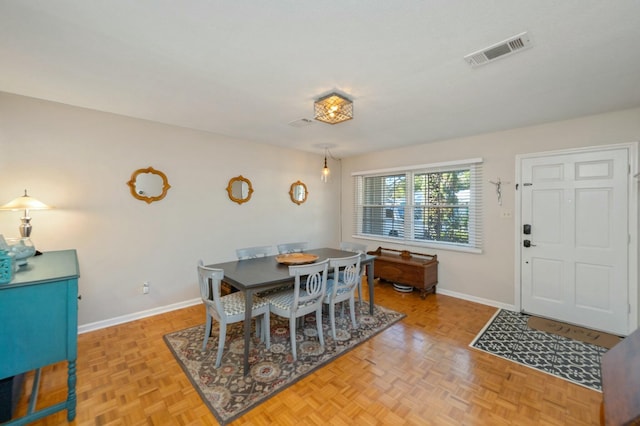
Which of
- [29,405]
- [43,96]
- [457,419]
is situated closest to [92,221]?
[43,96]

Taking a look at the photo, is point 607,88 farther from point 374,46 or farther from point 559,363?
point 559,363

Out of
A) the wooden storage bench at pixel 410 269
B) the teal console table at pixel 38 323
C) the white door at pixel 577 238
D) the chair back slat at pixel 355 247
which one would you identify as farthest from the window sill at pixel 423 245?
the teal console table at pixel 38 323

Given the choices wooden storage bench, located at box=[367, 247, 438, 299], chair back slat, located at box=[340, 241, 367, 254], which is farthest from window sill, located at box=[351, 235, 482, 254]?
chair back slat, located at box=[340, 241, 367, 254]

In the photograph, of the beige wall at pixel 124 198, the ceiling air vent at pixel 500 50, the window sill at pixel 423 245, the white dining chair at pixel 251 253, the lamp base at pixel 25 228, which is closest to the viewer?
the ceiling air vent at pixel 500 50

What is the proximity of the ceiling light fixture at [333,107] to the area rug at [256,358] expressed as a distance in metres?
2.32

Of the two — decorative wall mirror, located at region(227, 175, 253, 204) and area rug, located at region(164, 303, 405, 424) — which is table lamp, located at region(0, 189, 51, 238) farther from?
decorative wall mirror, located at region(227, 175, 253, 204)

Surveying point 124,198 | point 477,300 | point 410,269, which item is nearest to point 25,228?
point 124,198

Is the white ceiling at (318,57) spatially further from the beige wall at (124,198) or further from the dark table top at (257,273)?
the dark table top at (257,273)

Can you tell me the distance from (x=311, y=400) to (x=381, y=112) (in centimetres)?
283

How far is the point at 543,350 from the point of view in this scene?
2.57 metres

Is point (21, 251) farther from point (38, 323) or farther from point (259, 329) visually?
point (259, 329)

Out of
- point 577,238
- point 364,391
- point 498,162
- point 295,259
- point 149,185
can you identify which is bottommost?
point 364,391

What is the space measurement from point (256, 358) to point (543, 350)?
2.81m

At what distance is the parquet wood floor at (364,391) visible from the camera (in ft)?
5.76
